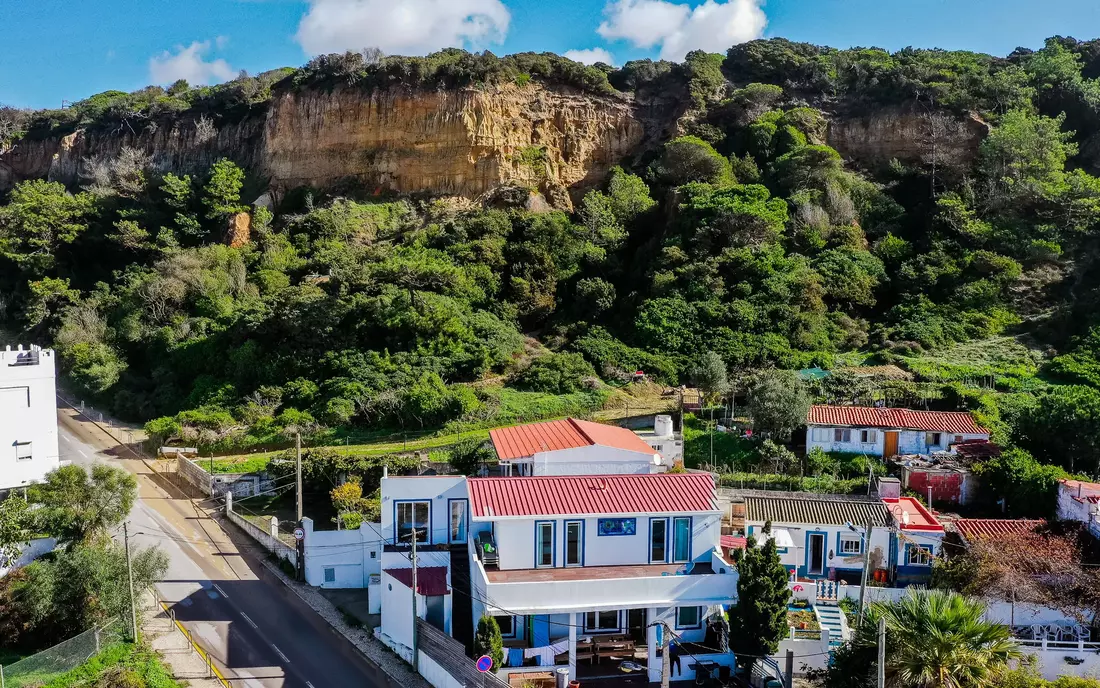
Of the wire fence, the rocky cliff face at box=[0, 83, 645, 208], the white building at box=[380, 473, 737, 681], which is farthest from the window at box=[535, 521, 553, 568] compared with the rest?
the rocky cliff face at box=[0, 83, 645, 208]

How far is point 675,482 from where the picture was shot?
20375mm

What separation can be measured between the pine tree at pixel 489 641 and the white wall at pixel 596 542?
199 cm

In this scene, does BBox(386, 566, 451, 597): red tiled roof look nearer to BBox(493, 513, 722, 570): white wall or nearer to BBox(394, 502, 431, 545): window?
BBox(394, 502, 431, 545): window

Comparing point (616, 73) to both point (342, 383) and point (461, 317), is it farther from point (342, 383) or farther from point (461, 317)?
point (342, 383)

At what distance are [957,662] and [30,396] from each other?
2755 cm

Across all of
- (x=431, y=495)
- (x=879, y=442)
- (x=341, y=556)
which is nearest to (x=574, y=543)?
(x=431, y=495)

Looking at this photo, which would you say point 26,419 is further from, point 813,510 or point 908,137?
point 908,137

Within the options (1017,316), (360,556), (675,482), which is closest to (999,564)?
(675,482)

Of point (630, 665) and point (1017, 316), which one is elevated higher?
point (1017, 316)

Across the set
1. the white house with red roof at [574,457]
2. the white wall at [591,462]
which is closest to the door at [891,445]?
the white house with red roof at [574,457]

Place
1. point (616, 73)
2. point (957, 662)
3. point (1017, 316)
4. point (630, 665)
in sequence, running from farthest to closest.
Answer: point (616, 73), point (1017, 316), point (630, 665), point (957, 662)

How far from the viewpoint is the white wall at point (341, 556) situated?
75.3 ft

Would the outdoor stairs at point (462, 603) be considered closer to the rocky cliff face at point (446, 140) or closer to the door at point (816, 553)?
the door at point (816, 553)

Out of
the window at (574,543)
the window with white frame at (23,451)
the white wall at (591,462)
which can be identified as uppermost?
the white wall at (591,462)
